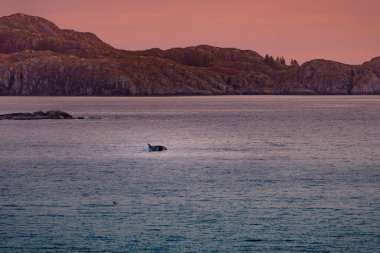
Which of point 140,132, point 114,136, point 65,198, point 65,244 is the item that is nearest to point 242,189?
point 65,198

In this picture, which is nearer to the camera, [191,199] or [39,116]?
[191,199]

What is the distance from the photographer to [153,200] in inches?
1962

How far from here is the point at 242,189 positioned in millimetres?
55438

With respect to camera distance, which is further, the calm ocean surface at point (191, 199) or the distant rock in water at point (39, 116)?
the distant rock in water at point (39, 116)

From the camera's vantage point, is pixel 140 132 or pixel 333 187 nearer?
pixel 333 187

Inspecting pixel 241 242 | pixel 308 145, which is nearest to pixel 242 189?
pixel 241 242

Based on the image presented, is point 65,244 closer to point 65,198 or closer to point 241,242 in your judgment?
point 241,242

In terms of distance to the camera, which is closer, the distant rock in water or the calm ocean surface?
the calm ocean surface

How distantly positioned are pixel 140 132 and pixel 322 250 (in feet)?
338

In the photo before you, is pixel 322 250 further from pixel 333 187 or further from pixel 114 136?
pixel 114 136

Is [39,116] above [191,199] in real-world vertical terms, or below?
below

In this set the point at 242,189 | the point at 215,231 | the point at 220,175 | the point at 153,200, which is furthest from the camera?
the point at 220,175

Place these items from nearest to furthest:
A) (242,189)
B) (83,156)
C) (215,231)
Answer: (215,231) → (242,189) → (83,156)

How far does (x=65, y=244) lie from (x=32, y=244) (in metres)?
1.77
